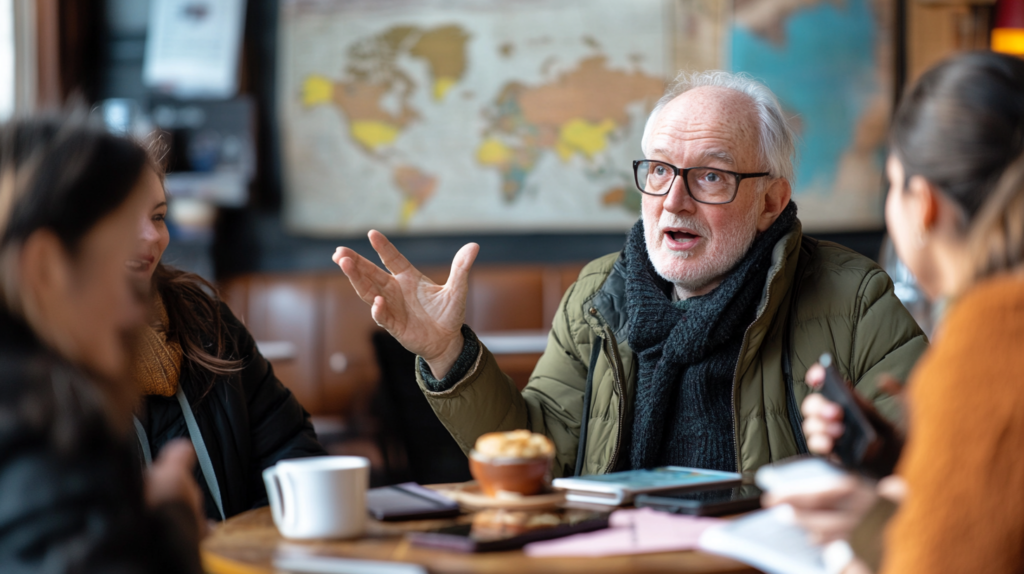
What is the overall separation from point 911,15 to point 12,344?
15.2ft

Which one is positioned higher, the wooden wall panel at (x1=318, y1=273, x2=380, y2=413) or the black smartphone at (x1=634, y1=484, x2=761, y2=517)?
the black smartphone at (x1=634, y1=484, x2=761, y2=517)

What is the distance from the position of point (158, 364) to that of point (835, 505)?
1151mm

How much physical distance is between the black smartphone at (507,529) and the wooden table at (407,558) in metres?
0.01

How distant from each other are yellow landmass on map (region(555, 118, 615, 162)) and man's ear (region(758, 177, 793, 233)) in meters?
2.56

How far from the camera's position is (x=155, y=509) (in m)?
0.91

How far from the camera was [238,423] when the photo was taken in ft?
5.35

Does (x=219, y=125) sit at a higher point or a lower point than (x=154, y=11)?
lower

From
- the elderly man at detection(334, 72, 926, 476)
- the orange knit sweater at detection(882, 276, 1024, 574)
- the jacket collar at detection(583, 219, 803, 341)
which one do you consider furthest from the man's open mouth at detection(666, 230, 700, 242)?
the orange knit sweater at detection(882, 276, 1024, 574)

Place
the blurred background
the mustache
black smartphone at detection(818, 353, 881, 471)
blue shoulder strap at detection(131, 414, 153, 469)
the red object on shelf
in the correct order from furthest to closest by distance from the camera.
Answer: the blurred background → the red object on shelf → the mustache → blue shoulder strap at detection(131, 414, 153, 469) → black smartphone at detection(818, 353, 881, 471)

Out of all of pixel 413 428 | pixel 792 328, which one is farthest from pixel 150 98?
pixel 792 328

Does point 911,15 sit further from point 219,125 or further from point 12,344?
point 12,344

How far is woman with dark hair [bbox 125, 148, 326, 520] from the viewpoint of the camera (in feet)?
5.19

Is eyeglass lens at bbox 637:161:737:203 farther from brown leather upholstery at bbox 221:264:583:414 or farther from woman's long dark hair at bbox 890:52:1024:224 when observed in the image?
brown leather upholstery at bbox 221:264:583:414

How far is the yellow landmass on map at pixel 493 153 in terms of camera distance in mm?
4488
